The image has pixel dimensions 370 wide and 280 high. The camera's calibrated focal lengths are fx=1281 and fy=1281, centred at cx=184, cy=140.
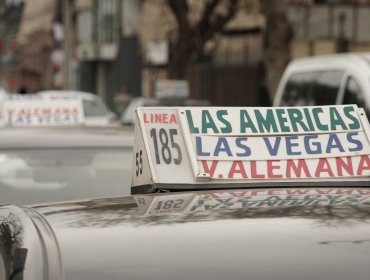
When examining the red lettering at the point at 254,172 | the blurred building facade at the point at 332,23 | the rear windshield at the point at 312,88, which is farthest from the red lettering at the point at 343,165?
the blurred building facade at the point at 332,23

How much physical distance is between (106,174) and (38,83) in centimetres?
7147

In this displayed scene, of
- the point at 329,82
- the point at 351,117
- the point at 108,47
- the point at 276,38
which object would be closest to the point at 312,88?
the point at 329,82

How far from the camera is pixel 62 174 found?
6492 millimetres

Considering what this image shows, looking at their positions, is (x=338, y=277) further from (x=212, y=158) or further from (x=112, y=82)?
(x=112, y=82)

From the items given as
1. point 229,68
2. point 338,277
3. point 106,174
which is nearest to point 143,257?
point 338,277

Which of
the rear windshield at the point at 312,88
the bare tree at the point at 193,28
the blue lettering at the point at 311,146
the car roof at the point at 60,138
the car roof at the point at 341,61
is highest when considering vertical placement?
the blue lettering at the point at 311,146

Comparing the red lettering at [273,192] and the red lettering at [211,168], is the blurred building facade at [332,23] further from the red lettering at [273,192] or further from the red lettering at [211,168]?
the red lettering at [273,192]

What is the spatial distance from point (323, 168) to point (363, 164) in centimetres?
12

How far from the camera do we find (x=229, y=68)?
137ft

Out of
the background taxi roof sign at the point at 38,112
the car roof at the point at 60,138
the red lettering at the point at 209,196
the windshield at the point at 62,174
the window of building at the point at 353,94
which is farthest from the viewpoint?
the background taxi roof sign at the point at 38,112

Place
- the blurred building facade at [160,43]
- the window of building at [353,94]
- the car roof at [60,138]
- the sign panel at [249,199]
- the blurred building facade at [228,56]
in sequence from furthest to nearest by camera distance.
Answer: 1. the blurred building facade at [228,56]
2. the blurred building facade at [160,43]
3. the window of building at [353,94]
4. the car roof at [60,138]
5. the sign panel at [249,199]

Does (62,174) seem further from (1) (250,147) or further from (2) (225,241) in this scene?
(2) (225,241)

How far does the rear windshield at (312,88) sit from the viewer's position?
10392 mm

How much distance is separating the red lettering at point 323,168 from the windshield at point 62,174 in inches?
109
